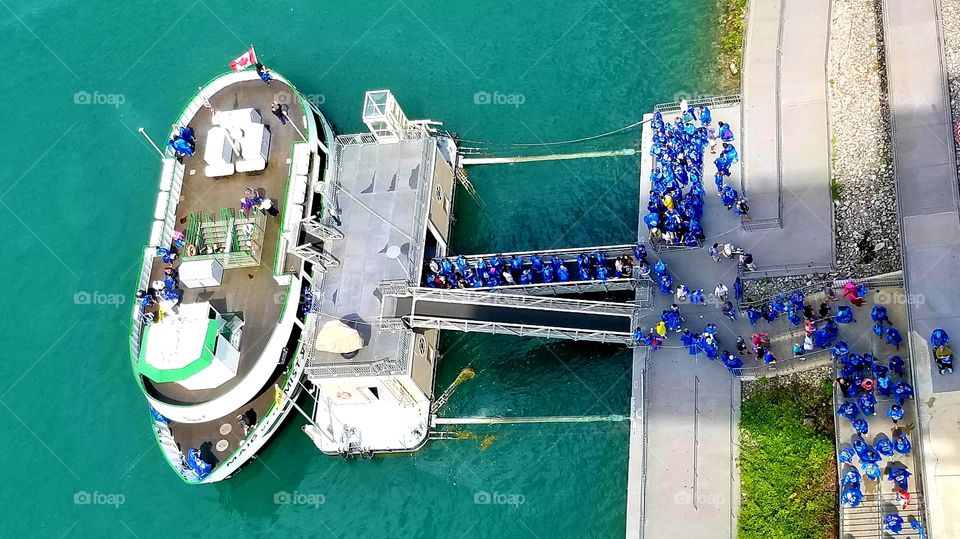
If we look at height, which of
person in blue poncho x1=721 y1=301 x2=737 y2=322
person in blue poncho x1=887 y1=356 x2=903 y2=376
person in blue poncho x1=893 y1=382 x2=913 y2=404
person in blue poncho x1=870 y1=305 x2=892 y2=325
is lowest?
person in blue poncho x1=893 y1=382 x2=913 y2=404

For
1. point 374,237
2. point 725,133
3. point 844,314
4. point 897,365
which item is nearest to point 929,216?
point 844,314

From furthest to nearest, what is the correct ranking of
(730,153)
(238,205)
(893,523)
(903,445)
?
(238,205) < (730,153) < (903,445) < (893,523)

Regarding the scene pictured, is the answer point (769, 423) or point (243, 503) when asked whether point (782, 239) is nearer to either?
point (769, 423)

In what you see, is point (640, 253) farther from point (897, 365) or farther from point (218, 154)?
point (218, 154)

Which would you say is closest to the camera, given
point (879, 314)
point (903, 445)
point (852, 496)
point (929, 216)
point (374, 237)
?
point (852, 496)

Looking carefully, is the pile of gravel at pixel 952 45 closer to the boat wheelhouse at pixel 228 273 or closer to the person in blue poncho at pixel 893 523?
the person in blue poncho at pixel 893 523

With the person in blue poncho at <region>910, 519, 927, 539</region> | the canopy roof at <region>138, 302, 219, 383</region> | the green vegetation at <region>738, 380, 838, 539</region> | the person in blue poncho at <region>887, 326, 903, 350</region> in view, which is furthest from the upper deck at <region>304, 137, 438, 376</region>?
the person in blue poncho at <region>910, 519, 927, 539</region>

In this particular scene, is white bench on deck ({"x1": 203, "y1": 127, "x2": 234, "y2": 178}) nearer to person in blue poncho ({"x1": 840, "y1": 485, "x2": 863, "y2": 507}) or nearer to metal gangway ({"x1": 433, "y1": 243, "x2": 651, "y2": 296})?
metal gangway ({"x1": 433, "y1": 243, "x2": 651, "y2": 296})
